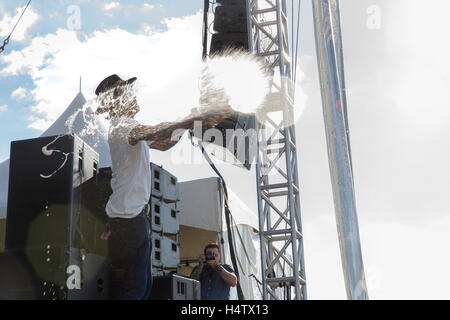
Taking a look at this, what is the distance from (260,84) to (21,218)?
326 centimetres

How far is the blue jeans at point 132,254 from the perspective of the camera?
301cm

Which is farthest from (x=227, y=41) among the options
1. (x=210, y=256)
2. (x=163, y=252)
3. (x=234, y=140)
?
(x=163, y=252)

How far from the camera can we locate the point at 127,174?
3.14 metres

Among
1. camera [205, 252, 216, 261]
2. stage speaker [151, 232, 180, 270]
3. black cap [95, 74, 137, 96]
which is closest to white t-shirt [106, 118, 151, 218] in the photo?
black cap [95, 74, 137, 96]

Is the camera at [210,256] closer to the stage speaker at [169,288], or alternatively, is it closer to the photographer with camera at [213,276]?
the photographer with camera at [213,276]

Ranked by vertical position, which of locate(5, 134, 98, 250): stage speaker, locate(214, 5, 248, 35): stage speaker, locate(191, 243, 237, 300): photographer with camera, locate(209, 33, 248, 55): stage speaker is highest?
locate(214, 5, 248, 35): stage speaker

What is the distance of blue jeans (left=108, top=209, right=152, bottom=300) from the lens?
301cm

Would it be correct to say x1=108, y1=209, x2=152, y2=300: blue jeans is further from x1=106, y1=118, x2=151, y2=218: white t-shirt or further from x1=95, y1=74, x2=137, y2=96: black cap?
x1=95, y1=74, x2=137, y2=96: black cap

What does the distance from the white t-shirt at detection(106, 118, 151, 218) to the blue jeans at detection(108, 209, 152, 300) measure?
2.4 inches

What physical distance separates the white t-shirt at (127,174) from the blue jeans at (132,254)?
0.20 ft

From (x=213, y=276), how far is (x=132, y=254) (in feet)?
4.48

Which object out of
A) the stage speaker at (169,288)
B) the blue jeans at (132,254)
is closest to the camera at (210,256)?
the stage speaker at (169,288)

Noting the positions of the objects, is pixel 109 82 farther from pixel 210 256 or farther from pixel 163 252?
pixel 210 256
